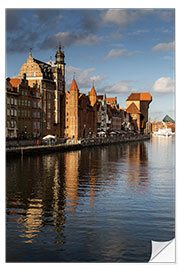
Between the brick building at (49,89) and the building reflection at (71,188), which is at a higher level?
the brick building at (49,89)

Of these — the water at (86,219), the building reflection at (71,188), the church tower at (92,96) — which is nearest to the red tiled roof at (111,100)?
the church tower at (92,96)

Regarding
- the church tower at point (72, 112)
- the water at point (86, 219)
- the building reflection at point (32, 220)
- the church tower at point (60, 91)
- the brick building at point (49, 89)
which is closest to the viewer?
the water at point (86, 219)

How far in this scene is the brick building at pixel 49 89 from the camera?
94.1 m

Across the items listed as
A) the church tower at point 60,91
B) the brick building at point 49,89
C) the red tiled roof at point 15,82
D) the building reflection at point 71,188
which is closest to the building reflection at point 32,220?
the building reflection at point 71,188

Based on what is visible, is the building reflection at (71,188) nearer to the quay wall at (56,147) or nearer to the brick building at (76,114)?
the quay wall at (56,147)

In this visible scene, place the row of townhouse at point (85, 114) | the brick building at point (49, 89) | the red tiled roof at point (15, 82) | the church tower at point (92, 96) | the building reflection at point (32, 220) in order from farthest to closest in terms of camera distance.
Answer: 1. the church tower at point (92, 96)
2. the row of townhouse at point (85, 114)
3. the brick building at point (49, 89)
4. the red tiled roof at point (15, 82)
5. the building reflection at point (32, 220)

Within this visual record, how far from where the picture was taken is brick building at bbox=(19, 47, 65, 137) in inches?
3703

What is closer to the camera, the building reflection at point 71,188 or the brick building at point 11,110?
the building reflection at point 71,188

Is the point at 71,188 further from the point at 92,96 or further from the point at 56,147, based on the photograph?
the point at 92,96

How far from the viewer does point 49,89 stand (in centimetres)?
9881

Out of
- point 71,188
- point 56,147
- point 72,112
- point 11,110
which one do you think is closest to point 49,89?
point 72,112

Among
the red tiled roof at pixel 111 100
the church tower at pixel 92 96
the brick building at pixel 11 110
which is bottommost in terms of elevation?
the brick building at pixel 11 110

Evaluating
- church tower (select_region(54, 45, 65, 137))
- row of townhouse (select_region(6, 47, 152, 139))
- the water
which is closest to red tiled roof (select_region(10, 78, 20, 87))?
row of townhouse (select_region(6, 47, 152, 139))
